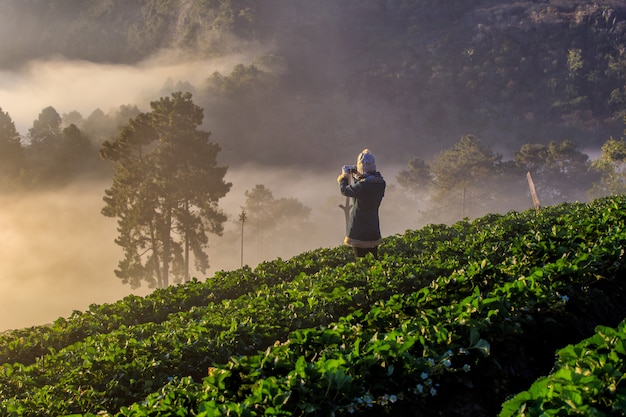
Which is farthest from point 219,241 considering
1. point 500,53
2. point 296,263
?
point 296,263

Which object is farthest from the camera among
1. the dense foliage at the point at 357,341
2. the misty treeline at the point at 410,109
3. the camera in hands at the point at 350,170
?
the misty treeline at the point at 410,109

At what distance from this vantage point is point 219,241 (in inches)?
4596

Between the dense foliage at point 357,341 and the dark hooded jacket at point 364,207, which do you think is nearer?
the dense foliage at point 357,341

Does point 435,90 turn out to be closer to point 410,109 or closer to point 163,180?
point 410,109

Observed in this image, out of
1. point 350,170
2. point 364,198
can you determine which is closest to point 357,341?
point 364,198

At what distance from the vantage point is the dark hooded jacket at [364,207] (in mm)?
13312

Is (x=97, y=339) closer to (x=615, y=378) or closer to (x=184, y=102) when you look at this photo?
(x=615, y=378)

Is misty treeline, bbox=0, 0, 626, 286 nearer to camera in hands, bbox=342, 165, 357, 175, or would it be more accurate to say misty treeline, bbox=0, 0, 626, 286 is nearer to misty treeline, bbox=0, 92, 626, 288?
misty treeline, bbox=0, 92, 626, 288

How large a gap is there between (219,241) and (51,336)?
347ft

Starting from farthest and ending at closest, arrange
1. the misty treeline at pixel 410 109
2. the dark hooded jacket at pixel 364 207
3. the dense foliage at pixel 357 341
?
1. the misty treeline at pixel 410 109
2. the dark hooded jacket at pixel 364 207
3. the dense foliage at pixel 357 341

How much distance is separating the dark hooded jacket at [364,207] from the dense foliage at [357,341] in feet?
2.36

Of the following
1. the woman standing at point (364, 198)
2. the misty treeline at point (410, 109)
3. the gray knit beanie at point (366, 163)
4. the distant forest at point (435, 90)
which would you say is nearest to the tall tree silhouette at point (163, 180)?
the misty treeline at point (410, 109)

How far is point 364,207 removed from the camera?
13.5m

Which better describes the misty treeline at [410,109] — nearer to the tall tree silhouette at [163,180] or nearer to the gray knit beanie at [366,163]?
the tall tree silhouette at [163,180]
